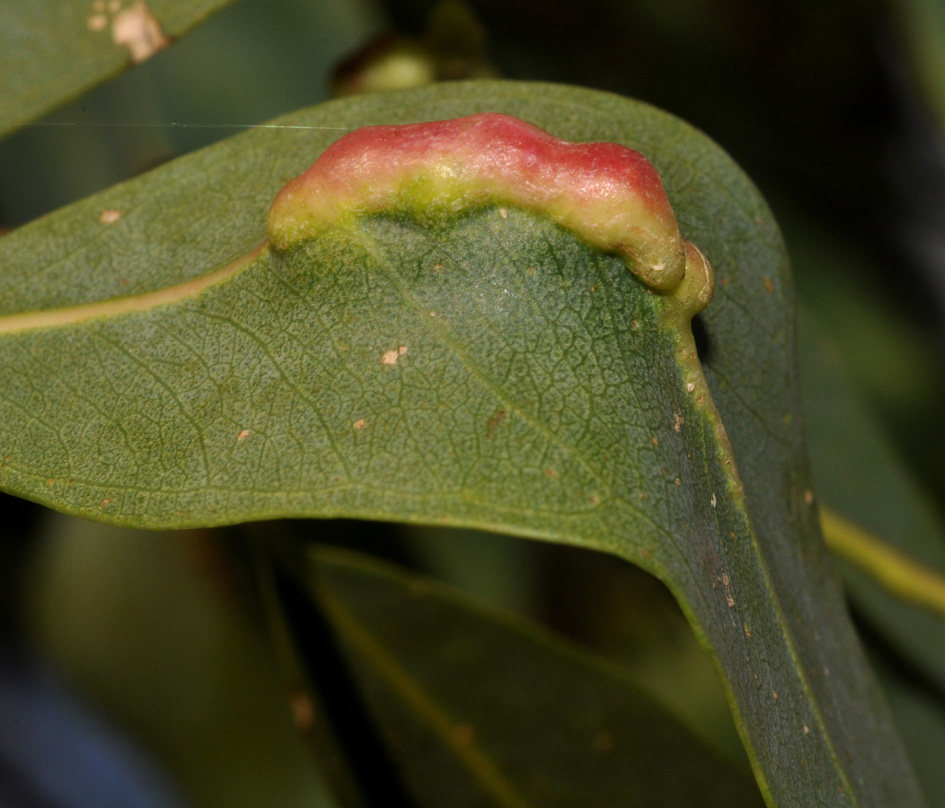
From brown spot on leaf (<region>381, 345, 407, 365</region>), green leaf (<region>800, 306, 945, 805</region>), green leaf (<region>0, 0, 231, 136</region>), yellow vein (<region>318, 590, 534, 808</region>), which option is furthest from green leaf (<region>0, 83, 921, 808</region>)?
green leaf (<region>800, 306, 945, 805</region>)

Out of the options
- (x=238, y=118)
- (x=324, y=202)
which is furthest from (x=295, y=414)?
(x=238, y=118)

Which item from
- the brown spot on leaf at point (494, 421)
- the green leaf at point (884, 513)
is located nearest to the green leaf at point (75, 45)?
the brown spot on leaf at point (494, 421)

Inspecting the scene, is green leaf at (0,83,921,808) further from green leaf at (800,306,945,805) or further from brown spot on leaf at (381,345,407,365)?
green leaf at (800,306,945,805)

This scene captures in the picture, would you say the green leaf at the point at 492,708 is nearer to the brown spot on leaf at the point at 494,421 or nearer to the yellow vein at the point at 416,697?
the yellow vein at the point at 416,697

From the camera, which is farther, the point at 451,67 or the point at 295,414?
the point at 451,67

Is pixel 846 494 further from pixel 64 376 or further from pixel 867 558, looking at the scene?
pixel 64 376

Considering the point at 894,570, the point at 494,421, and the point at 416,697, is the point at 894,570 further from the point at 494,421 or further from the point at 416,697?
the point at 494,421

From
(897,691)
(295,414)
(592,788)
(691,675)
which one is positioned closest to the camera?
(295,414)
